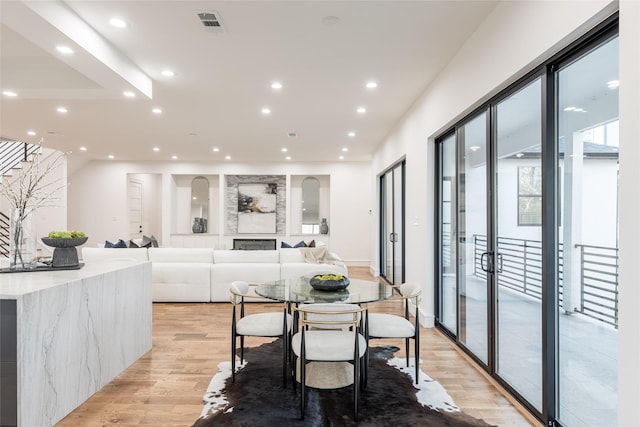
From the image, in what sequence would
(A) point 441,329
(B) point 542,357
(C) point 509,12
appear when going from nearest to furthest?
1. (B) point 542,357
2. (C) point 509,12
3. (A) point 441,329

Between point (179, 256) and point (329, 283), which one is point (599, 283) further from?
point (179, 256)

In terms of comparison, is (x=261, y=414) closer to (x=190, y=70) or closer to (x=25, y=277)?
(x=25, y=277)

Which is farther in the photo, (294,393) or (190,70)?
(190,70)

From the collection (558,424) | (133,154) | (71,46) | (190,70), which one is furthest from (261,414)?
(133,154)

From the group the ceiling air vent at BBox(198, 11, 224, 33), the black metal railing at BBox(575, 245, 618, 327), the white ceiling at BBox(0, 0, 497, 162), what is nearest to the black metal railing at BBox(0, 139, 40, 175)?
the white ceiling at BBox(0, 0, 497, 162)

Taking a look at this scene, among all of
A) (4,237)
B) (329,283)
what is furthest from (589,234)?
(4,237)

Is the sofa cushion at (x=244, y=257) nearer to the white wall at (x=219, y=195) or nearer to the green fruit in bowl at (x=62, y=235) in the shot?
the green fruit in bowl at (x=62, y=235)

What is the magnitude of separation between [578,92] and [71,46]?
380cm

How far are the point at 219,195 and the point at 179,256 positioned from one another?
509 cm

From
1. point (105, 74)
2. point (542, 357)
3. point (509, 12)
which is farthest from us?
point (105, 74)

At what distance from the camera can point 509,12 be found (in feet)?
8.93

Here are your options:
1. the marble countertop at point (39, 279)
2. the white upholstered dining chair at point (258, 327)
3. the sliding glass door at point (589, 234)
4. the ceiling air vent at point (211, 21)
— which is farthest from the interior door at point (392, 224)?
the marble countertop at point (39, 279)

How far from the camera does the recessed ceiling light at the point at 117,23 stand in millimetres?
3150

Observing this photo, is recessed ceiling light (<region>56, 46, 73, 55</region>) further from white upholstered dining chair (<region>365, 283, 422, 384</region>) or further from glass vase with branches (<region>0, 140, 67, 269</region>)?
white upholstered dining chair (<region>365, 283, 422, 384</region>)
